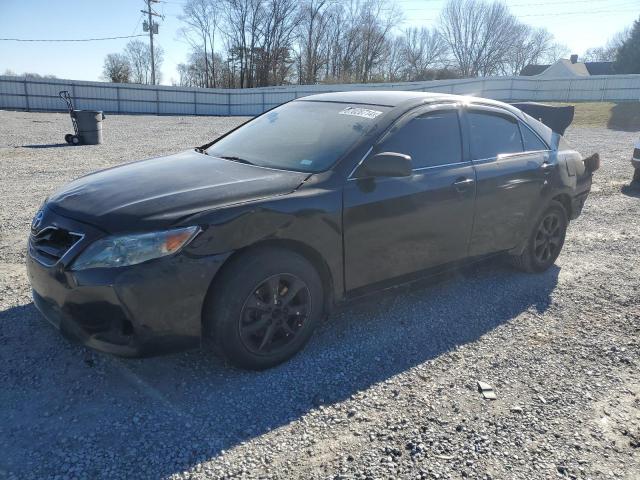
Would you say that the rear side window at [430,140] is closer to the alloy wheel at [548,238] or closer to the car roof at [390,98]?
the car roof at [390,98]

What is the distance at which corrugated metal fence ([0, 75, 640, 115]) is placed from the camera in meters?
28.7

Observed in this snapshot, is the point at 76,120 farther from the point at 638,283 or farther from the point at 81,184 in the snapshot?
the point at 638,283

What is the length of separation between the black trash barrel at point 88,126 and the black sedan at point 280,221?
11661 millimetres

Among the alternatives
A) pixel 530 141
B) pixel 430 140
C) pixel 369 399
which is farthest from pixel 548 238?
pixel 369 399

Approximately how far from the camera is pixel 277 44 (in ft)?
173

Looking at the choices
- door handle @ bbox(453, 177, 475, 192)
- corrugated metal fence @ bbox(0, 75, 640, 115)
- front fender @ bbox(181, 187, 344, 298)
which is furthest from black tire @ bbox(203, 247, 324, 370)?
corrugated metal fence @ bbox(0, 75, 640, 115)

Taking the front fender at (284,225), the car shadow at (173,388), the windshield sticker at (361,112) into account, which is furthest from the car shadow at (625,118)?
the front fender at (284,225)

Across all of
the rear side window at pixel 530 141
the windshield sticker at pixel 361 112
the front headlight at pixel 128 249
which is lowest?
the front headlight at pixel 128 249

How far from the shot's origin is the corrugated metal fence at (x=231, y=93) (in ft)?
94.2

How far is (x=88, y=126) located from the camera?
1429 centimetres

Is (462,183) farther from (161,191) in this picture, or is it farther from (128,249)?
(128,249)

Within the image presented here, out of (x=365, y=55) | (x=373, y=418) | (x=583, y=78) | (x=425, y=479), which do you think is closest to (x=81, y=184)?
(x=373, y=418)

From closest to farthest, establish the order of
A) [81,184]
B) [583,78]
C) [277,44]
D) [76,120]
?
[81,184] < [76,120] < [583,78] < [277,44]

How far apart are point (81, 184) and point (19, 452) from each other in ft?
5.61
